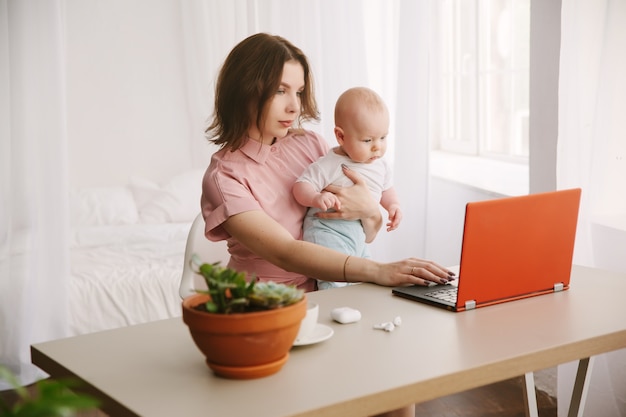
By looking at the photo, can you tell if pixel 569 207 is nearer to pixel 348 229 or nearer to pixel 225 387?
pixel 348 229

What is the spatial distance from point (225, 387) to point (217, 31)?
3.34 meters

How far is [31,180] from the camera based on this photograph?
3.38 m

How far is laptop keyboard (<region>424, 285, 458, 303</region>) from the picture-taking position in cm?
172

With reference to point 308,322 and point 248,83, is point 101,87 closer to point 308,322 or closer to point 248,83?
point 248,83

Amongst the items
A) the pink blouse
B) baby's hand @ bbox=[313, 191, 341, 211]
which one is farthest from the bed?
baby's hand @ bbox=[313, 191, 341, 211]

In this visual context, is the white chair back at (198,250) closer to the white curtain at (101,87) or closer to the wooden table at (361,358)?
the wooden table at (361,358)

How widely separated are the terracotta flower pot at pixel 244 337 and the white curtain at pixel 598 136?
5.75ft

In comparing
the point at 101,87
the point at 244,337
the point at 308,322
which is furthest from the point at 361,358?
the point at 101,87

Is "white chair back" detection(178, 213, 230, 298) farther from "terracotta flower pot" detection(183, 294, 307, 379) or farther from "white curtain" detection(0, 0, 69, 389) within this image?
"white curtain" detection(0, 0, 69, 389)

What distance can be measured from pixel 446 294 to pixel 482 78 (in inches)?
106

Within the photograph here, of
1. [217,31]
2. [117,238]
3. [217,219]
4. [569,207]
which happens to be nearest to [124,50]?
[217,31]

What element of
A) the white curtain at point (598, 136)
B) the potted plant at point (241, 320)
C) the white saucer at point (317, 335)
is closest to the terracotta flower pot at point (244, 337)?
the potted plant at point (241, 320)

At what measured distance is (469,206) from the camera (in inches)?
60.6

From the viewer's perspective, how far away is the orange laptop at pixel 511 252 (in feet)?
5.23
